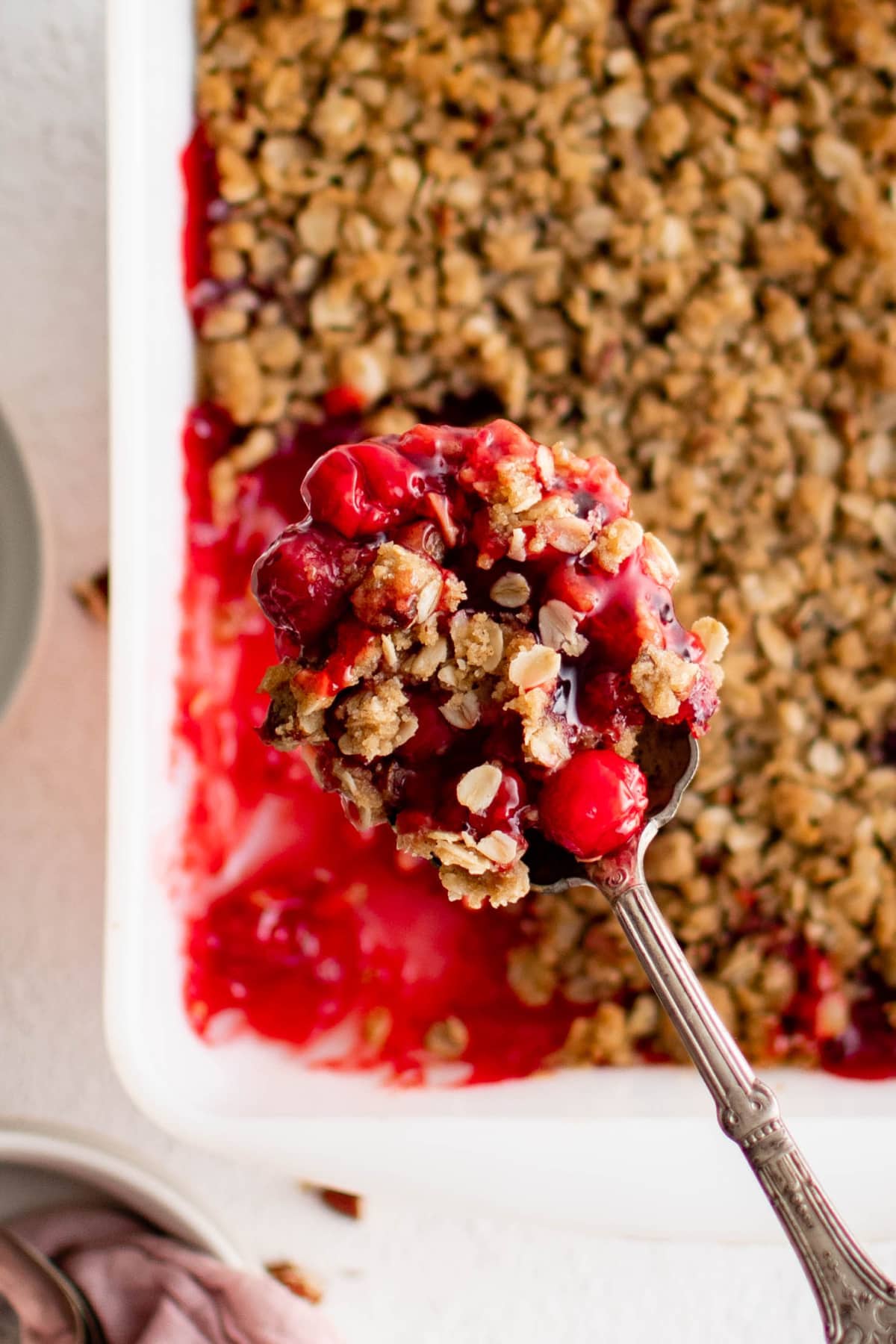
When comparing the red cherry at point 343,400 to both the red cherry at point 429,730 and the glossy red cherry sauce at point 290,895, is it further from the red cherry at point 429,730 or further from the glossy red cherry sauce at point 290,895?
the red cherry at point 429,730

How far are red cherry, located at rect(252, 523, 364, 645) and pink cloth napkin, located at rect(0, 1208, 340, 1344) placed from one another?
2.34ft

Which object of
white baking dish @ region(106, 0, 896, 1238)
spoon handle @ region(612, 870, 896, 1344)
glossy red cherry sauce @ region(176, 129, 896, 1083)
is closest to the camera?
spoon handle @ region(612, 870, 896, 1344)

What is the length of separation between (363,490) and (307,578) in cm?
7

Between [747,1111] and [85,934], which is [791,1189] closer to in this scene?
[747,1111]

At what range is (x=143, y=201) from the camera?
1.23m

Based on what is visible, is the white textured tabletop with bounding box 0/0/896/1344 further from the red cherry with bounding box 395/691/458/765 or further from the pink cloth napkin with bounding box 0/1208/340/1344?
the red cherry with bounding box 395/691/458/765

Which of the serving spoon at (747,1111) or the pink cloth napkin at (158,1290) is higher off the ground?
the serving spoon at (747,1111)

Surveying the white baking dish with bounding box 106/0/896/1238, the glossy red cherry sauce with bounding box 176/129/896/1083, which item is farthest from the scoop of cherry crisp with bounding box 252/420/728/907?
the glossy red cherry sauce with bounding box 176/129/896/1083

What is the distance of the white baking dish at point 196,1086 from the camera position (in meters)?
1.16

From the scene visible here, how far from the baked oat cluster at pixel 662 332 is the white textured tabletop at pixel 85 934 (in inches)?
6.5

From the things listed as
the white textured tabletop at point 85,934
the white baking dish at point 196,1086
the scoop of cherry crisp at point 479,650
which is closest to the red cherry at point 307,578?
the scoop of cherry crisp at point 479,650

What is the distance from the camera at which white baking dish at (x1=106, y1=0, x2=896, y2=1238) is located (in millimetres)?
1159

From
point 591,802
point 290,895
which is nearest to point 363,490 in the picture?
point 591,802

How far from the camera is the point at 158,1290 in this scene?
4.11ft
